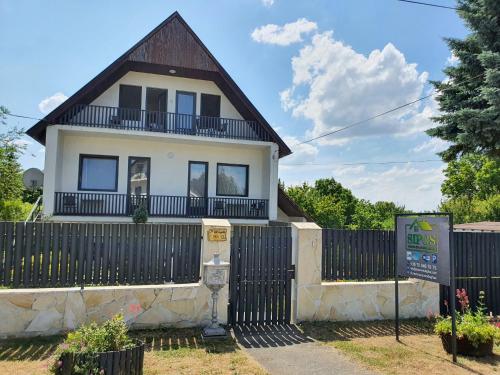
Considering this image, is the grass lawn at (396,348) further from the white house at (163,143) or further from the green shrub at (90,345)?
the white house at (163,143)

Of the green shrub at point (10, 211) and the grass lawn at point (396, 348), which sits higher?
the green shrub at point (10, 211)

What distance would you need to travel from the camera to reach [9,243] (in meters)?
5.73

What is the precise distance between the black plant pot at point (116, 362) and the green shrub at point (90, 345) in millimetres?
28

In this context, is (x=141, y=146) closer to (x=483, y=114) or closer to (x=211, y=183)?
(x=211, y=183)

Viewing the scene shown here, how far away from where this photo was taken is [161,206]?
1459 cm

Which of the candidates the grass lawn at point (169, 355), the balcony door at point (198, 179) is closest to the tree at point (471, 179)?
the balcony door at point (198, 179)

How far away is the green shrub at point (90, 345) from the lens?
354 cm

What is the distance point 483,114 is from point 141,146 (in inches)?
494

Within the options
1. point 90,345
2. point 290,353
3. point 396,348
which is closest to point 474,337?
point 396,348

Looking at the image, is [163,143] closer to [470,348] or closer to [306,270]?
[306,270]

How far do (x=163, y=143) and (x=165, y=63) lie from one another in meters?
3.23

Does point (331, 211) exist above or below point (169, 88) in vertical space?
below

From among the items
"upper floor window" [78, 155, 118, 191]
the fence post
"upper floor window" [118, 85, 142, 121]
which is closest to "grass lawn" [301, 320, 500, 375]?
the fence post

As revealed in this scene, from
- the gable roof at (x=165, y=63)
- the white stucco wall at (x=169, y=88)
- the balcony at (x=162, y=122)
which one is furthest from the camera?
the white stucco wall at (x=169, y=88)
